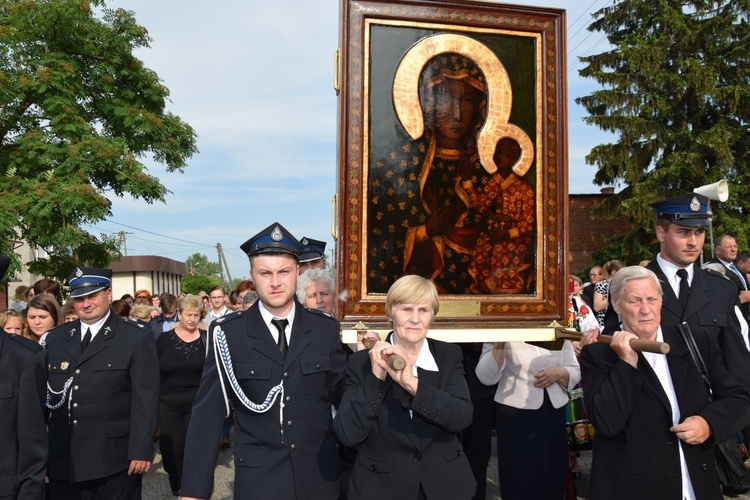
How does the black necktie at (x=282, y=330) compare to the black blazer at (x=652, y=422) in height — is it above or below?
above

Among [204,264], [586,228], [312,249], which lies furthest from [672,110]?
[204,264]

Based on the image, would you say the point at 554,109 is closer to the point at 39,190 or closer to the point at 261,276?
the point at 261,276

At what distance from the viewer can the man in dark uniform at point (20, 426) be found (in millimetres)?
3094

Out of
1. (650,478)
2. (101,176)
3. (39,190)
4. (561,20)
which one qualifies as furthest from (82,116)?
(650,478)

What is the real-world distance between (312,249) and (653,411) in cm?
346

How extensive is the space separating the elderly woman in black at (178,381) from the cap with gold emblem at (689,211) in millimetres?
4708

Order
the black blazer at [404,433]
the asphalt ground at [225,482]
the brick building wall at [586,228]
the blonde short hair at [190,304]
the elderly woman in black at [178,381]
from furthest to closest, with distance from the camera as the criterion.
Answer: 1. the brick building wall at [586,228]
2. the blonde short hair at [190,304]
3. the elderly woman in black at [178,381]
4. the asphalt ground at [225,482]
5. the black blazer at [404,433]

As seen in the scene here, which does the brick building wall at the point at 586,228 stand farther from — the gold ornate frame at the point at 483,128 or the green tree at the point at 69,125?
the gold ornate frame at the point at 483,128

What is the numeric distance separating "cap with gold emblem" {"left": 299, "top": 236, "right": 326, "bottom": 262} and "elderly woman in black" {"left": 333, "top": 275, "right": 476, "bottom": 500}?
284cm

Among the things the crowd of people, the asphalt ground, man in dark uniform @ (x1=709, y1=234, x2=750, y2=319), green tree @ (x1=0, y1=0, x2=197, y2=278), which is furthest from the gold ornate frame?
green tree @ (x1=0, y1=0, x2=197, y2=278)

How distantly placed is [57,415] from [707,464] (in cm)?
374

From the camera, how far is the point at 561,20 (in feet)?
12.7

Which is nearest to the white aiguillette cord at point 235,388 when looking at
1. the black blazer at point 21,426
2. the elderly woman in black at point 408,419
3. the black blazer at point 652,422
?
the elderly woman in black at point 408,419

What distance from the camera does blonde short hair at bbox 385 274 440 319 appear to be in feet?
8.83
